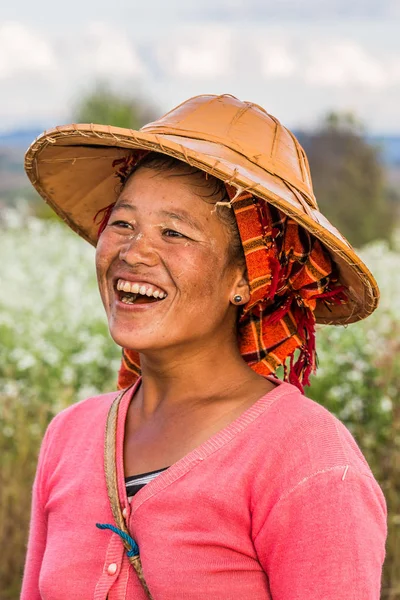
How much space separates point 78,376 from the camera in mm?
5629

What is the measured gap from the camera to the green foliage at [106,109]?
25.5 meters

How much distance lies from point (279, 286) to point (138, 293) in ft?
1.15

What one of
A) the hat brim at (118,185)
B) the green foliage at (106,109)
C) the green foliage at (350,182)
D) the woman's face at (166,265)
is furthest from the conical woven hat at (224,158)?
the green foliage at (106,109)

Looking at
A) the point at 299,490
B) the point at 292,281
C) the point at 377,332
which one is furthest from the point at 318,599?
the point at 377,332

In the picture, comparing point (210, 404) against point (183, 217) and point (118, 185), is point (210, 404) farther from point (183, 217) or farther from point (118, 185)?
point (118, 185)

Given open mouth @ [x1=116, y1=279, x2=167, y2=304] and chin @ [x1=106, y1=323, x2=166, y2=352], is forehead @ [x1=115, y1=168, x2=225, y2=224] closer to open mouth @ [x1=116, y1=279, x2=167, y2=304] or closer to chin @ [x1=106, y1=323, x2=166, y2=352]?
open mouth @ [x1=116, y1=279, x2=167, y2=304]

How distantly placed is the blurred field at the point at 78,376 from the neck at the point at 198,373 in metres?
2.06

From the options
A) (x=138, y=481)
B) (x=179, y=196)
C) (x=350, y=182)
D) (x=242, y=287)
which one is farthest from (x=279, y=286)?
(x=350, y=182)

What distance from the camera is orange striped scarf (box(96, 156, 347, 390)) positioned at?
2.02 meters

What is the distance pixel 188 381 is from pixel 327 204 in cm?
1608

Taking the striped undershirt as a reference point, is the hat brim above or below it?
above

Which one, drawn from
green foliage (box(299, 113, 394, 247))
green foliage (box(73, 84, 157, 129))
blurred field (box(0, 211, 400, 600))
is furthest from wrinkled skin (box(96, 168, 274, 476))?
green foliage (box(73, 84, 157, 129))

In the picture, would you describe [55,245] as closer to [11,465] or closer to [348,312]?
[11,465]

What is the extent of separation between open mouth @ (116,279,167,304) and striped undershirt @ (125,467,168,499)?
15.3 inches
